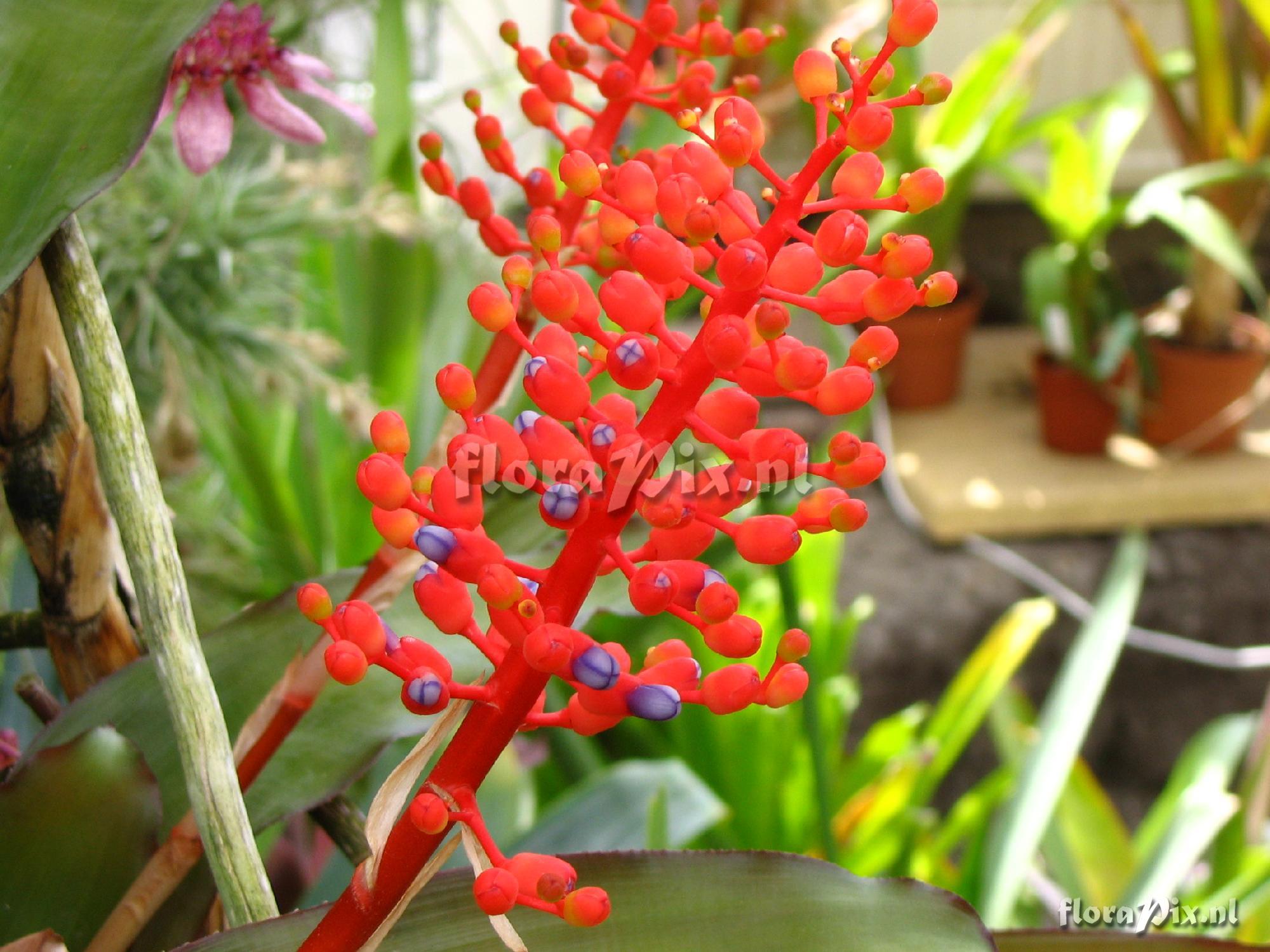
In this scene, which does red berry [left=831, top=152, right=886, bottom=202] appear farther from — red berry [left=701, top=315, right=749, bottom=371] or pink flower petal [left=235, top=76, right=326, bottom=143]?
pink flower petal [left=235, top=76, right=326, bottom=143]

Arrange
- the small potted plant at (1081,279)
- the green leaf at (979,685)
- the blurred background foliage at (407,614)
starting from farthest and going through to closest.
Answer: the small potted plant at (1081,279)
the green leaf at (979,685)
the blurred background foliage at (407,614)

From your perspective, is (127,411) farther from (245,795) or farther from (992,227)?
(992,227)

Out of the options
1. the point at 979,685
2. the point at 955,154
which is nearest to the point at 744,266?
the point at 979,685

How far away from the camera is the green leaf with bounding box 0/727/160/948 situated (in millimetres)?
194

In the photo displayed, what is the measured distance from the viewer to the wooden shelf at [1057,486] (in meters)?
1.15

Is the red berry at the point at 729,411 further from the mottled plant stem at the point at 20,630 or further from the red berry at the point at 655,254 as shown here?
the mottled plant stem at the point at 20,630

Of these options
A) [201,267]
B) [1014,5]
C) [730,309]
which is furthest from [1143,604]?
[730,309]

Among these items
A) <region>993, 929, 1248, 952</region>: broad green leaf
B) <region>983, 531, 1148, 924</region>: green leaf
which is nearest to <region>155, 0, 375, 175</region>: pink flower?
<region>993, 929, 1248, 952</region>: broad green leaf

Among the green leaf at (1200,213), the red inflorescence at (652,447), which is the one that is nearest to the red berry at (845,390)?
the red inflorescence at (652,447)

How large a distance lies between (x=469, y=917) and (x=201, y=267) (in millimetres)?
347

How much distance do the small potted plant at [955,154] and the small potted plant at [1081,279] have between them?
0.18 ft

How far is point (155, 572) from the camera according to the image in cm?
17

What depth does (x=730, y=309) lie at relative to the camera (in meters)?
0.15

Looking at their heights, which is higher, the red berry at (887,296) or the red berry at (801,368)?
the red berry at (887,296)
